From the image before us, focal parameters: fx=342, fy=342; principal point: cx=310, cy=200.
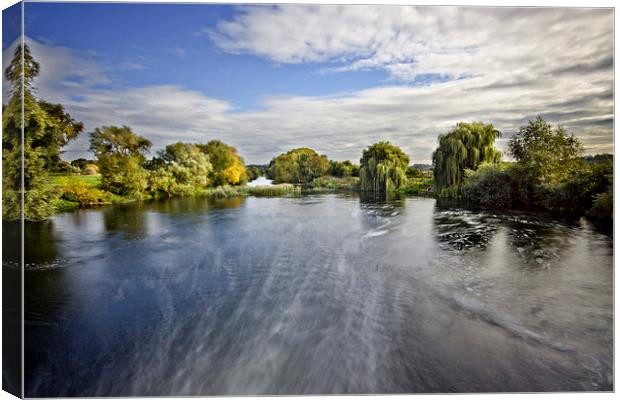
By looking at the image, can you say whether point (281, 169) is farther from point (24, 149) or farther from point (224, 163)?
point (24, 149)

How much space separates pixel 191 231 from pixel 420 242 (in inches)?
93.4

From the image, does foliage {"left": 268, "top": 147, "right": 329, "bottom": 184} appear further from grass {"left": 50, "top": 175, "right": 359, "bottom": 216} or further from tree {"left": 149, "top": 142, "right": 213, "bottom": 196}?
tree {"left": 149, "top": 142, "right": 213, "bottom": 196}

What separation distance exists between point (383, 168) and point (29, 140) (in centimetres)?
303

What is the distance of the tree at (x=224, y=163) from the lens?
3236mm

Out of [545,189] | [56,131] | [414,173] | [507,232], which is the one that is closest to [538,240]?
[507,232]

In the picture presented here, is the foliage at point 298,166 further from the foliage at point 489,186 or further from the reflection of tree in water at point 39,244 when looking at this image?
the reflection of tree in water at point 39,244

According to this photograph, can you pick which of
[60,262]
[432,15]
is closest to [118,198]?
[60,262]

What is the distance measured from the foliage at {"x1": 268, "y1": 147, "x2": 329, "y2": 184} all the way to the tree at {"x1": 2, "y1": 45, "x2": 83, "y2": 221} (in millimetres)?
1729

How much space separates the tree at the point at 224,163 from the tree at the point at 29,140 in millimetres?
1066

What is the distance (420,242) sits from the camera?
11.4ft

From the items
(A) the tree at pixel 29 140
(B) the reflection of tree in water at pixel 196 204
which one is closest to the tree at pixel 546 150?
(B) the reflection of tree in water at pixel 196 204

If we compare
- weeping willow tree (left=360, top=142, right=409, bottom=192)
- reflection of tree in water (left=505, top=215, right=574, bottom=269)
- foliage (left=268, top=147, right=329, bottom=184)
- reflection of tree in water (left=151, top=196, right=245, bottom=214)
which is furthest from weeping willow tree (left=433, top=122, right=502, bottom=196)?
reflection of tree in water (left=151, top=196, right=245, bottom=214)

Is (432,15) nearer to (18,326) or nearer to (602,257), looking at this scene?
(602,257)

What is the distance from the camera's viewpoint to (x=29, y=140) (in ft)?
8.69
